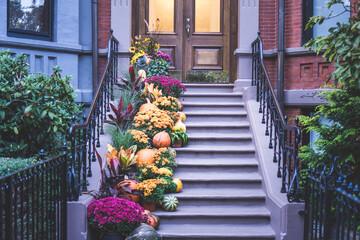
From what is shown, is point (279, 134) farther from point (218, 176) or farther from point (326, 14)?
point (326, 14)

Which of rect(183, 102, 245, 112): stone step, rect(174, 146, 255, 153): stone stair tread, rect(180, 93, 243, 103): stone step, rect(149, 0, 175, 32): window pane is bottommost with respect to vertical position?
rect(174, 146, 255, 153): stone stair tread

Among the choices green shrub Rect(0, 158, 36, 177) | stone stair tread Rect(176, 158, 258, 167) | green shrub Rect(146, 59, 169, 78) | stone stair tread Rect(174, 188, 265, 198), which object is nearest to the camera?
green shrub Rect(0, 158, 36, 177)

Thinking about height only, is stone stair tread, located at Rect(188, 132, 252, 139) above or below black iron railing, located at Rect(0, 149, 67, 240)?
above

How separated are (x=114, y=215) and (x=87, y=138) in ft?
4.94

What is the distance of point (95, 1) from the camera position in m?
8.84

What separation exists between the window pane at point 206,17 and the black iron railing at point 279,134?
1459mm

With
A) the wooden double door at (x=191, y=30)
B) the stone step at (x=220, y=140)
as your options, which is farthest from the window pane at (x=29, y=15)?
the stone step at (x=220, y=140)

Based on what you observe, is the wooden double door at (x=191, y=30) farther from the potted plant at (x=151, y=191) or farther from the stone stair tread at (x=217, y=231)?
the stone stair tread at (x=217, y=231)

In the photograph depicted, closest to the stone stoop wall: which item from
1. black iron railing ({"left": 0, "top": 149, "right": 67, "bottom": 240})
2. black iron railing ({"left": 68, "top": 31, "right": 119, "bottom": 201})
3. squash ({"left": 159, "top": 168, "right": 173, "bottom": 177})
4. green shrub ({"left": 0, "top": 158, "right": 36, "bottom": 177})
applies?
squash ({"left": 159, "top": 168, "right": 173, "bottom": 177})

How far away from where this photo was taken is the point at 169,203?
18.8ft

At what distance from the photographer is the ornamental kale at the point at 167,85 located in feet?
26.1

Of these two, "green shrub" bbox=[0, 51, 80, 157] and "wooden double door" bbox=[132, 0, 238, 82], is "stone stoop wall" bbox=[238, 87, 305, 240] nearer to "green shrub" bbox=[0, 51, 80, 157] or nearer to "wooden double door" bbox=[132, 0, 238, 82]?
"wooden double door" bbox=[132, 0, 238, 82]

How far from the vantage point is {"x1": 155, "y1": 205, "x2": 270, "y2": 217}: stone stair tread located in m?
5.71

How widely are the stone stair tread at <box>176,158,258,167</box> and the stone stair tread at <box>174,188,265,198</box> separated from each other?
47 centimetres
